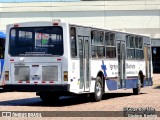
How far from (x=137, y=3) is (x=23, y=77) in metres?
46.0

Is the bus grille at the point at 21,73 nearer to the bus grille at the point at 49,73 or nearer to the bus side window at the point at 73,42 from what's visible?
the bus grille at the point at 49,73

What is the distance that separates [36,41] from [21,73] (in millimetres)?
1256

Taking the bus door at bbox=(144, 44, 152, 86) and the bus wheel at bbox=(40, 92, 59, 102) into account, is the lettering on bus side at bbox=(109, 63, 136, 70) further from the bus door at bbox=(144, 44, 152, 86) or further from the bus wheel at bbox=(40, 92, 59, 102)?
the bus wheel at bbox=(40, 92, 59, 102)

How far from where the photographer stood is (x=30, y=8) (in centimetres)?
6412

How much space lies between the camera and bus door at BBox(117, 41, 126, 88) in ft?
73.8

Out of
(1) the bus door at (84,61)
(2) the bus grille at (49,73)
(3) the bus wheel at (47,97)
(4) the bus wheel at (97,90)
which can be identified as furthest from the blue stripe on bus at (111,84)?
(2) the bus grille at (49,73)

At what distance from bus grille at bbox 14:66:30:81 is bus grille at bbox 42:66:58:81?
62 cm

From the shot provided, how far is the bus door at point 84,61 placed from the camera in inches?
736

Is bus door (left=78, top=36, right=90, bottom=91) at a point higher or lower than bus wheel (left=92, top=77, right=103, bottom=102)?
higher

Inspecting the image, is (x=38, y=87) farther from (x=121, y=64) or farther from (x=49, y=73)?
(x=121, y=64)

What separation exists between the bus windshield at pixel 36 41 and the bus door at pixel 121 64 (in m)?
4.95

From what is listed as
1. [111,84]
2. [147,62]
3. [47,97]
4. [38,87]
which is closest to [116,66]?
[111,84]

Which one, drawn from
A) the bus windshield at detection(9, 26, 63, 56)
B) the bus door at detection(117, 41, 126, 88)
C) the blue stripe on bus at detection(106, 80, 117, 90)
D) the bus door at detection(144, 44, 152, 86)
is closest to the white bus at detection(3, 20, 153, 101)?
the bus windshield at detection(9, 26, 63, 56)

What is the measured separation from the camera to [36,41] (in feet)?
60.1
